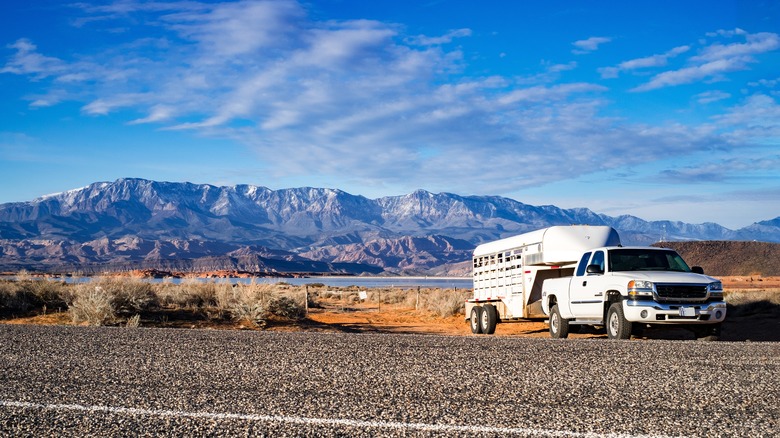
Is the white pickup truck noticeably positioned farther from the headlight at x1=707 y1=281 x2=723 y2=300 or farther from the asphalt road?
the asphalt road

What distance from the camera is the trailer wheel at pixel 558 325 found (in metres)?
17.7

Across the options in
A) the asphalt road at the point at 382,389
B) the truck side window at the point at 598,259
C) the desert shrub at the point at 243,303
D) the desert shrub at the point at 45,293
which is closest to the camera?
the asphalt road at the point at 382,389

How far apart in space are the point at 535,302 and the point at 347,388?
38.6 feet

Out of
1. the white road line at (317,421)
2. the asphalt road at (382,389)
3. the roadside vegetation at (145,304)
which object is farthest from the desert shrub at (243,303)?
the white road line at (317,421)

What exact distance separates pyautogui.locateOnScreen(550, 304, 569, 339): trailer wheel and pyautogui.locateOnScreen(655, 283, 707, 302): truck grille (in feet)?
9.48

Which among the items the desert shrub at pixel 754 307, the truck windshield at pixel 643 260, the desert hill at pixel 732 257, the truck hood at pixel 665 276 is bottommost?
the desert shrub at pixel 754 307

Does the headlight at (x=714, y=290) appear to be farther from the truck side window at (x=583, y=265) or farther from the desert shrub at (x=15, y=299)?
the desert shrub at (x=15, y=299)

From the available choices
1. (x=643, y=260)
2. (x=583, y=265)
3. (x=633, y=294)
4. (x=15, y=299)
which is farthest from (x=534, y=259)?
(x=15, y=299)

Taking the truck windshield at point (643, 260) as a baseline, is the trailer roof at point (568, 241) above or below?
above

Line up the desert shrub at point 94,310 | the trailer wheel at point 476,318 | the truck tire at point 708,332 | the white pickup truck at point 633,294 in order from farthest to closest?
1. the desert shrub at point 94,310
2. the trailer wheel at point 476,318
3. the truck tire at point 708,332
4. the white pickup truck at point 633,294

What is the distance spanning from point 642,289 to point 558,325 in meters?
2.95

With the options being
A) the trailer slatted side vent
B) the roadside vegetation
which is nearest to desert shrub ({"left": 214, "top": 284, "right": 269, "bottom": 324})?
the roadside vegetation

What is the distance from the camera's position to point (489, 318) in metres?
21.1

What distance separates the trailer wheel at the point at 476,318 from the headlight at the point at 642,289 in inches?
279
